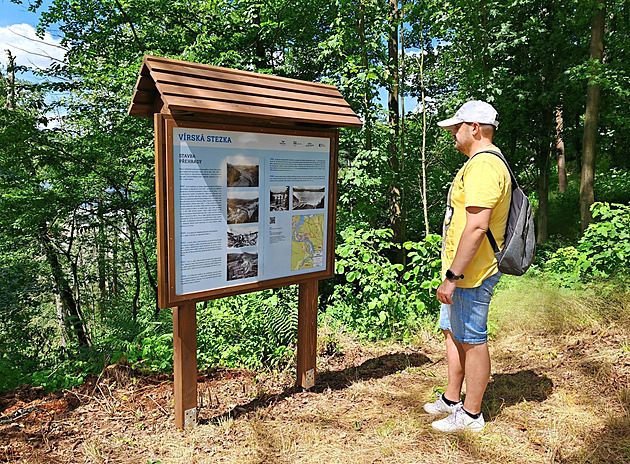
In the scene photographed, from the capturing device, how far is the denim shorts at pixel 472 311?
274 centimetres

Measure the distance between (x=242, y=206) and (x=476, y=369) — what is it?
1962 mm

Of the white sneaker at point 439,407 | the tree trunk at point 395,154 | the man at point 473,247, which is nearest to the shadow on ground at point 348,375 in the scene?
the white sneaker at point 439,407

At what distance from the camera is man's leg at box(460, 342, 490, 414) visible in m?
2.80

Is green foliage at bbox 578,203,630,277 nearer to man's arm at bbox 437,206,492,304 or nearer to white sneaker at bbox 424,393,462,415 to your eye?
white sneaker at bbox 424,393,462,415

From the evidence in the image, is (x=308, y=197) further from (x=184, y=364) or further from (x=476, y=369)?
(x=476, y=369)

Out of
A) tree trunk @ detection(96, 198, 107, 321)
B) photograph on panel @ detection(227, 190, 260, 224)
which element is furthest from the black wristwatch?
tree trunk @ detection(96, 198, 107, 321)

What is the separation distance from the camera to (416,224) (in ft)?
31.3

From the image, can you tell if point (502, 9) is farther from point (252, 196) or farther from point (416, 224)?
point (252, 196)

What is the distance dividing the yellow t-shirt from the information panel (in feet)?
3.83

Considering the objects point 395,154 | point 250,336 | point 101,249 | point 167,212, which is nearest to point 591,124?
point 395,154

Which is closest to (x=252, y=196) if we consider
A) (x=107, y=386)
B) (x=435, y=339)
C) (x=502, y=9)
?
(x=107, y=386)

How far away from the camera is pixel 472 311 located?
9.11 feet

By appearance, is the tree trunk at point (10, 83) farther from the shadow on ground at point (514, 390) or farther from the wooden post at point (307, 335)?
the shadow on ground at point (514, 390)

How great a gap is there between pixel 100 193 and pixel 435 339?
7535 millimetres
